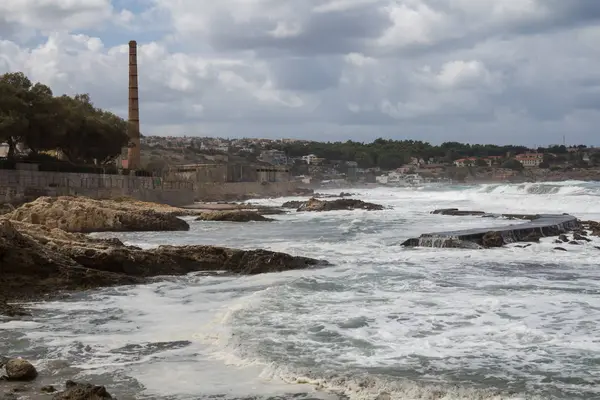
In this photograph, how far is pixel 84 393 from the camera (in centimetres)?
681

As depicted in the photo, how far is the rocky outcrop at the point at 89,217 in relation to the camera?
28016mm

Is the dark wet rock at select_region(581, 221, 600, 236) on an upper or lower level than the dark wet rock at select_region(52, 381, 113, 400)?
lower

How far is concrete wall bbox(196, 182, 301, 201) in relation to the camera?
70.5 meters

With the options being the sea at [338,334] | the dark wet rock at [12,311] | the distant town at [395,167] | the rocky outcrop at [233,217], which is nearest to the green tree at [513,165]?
the distant town at [395,167]

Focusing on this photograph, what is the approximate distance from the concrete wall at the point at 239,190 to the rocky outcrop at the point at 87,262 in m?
51.3

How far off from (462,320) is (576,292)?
13.0 ft

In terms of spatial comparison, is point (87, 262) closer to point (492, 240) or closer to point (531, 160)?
point (492, 240)

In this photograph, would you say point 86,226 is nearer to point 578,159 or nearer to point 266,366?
point 266,366

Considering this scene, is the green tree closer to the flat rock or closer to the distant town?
the distant town

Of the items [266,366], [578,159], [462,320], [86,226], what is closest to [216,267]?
[462,320]

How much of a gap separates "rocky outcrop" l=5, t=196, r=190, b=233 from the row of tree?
13.6m

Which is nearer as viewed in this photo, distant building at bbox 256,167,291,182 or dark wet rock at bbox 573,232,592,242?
dark wet rock at bbox 573,232,592,242

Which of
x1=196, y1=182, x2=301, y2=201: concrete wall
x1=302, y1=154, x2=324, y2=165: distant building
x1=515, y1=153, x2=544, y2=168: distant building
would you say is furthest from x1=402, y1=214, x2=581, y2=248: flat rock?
x1=515, y1=153, x2=544, y2=168: distant building

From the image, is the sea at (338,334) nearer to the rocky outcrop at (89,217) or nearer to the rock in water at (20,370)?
the rock in water at (20,370)
